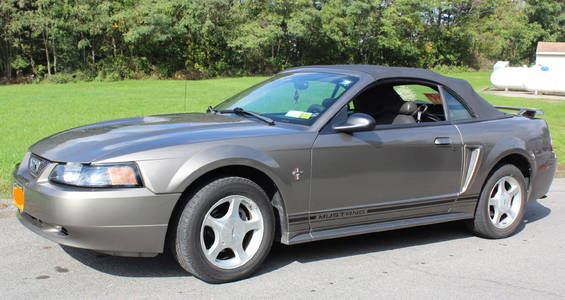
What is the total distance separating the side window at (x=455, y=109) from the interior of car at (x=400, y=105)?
0.22 ft

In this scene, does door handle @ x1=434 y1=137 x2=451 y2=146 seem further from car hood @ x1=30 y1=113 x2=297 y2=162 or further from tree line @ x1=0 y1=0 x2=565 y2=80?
tree line @ x1=0 y1=0 x2=565 y2=80

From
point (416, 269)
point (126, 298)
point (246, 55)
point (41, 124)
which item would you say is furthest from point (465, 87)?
point (246, 55)

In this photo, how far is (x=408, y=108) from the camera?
541 cm

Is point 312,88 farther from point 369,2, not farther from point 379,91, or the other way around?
point 369,2

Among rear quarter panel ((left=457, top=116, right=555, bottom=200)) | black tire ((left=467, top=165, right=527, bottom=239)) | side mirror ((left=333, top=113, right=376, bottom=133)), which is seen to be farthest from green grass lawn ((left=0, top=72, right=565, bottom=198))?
black tire ((left=467, top=165, right=527, bottom=239))

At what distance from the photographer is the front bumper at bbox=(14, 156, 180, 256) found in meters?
3.73

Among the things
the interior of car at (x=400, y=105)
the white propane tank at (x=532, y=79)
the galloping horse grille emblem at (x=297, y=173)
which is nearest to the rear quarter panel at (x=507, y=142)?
the interior of car at (x=400, y=105)

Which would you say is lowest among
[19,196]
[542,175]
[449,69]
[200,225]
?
[449,69]

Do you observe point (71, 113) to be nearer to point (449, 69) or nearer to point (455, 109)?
point (455, 109)

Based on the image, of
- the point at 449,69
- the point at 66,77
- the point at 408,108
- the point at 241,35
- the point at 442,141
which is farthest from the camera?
the point at 449,69

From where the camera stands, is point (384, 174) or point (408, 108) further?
point (408, 108)

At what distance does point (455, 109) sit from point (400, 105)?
492 mm

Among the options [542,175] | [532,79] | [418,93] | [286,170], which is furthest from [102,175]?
[532,79]

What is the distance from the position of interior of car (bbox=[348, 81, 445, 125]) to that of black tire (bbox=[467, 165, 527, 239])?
2.45 feet
